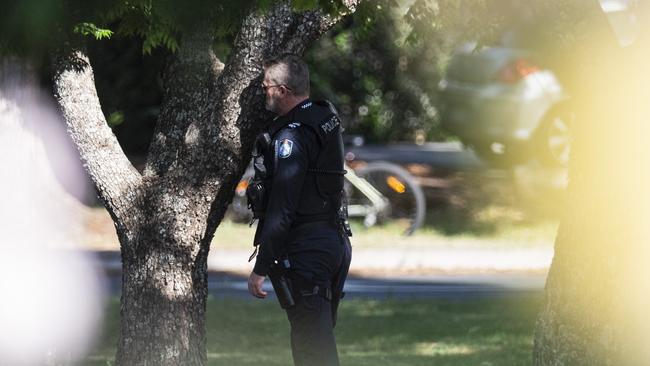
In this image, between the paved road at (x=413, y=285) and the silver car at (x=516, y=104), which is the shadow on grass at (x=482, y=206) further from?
the paved road at (x=413, y=285)

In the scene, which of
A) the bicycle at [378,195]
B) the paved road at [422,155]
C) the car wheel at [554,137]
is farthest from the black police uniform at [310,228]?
the paved road at [422,155]

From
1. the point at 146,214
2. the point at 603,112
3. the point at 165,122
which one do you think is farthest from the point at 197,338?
the point at 603,112

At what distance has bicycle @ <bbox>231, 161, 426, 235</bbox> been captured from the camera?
14.0m

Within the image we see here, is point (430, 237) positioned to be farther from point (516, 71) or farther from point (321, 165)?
point (321, 165)

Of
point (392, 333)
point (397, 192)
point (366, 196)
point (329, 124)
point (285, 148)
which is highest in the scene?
point (397, 192)

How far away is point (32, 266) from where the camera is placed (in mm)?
7047

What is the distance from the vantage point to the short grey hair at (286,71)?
17.8ft

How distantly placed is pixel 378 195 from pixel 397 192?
48 cm

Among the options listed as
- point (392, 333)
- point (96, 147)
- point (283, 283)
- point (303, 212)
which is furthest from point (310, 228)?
point (392, 333)

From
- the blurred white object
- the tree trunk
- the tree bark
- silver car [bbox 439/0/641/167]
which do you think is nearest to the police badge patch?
the tree bark

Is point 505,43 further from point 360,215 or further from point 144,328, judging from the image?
point 144,328

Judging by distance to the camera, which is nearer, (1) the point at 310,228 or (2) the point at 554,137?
(1) the point at 310,228

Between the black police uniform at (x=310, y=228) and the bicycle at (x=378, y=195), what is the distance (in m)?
8.08

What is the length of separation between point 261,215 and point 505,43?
10647 millimetres
